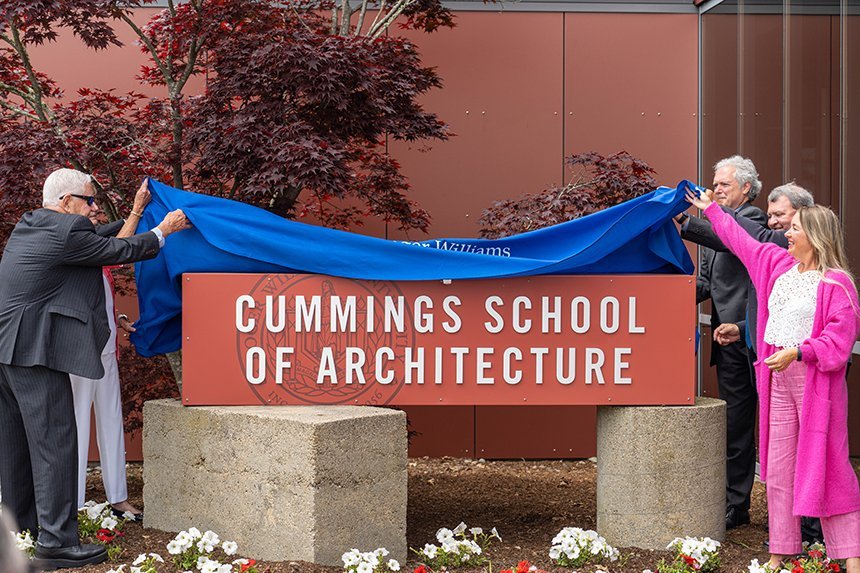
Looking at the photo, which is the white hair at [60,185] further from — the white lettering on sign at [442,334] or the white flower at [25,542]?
the white flower at [25,542]

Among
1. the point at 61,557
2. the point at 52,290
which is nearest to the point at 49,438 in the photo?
the point at 61,557

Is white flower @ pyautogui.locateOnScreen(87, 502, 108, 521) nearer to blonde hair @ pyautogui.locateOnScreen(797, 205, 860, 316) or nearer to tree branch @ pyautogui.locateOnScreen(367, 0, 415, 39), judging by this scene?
tree branch @ pyautogui.locateOnScreen(367, 0, 415, 39)

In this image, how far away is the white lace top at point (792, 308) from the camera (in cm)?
440

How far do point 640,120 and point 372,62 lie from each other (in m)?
2.88

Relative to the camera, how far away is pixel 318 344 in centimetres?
495

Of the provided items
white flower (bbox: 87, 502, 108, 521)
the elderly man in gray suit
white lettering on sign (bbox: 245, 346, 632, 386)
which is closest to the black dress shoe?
white flower (bbox: 87, 502, 108, 521)

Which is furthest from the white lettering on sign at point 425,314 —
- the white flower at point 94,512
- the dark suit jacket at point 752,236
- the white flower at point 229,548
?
the white flower at point 94,512

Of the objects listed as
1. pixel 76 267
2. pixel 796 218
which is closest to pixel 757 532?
pixel 796 218

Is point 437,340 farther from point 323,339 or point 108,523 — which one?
point 108,523

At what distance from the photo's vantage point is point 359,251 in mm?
4949

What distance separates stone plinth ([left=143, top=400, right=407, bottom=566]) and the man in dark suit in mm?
1959

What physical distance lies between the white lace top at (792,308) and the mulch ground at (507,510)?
1.12 metres

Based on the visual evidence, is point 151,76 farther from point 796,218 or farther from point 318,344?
point 796,218

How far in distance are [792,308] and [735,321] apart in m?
1.06
